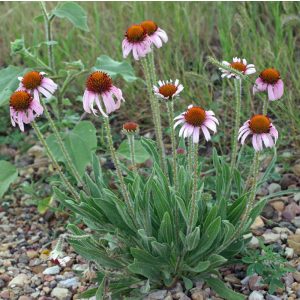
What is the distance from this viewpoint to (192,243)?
81.4 inches

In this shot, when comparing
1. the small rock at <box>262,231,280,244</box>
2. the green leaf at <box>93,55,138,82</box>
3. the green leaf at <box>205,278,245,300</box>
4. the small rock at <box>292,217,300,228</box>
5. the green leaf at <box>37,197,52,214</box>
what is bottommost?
the small rock at <box>292,217,300,228</box>

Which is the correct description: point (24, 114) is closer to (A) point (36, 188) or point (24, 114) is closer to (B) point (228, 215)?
(B) point (228, 215)

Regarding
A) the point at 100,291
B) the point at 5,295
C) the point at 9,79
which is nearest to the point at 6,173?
the point at 9,79

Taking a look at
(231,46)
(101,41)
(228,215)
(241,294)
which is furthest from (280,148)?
(101,41)

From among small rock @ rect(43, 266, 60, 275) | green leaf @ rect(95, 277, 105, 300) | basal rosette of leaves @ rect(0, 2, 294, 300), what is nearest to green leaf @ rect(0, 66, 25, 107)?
basal rosette of leaves @ rect(0, 2, 294, 300)

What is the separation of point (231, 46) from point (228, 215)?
1404mm

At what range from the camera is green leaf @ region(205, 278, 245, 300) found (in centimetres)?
212

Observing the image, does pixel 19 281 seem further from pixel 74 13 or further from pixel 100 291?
pixel 74 13

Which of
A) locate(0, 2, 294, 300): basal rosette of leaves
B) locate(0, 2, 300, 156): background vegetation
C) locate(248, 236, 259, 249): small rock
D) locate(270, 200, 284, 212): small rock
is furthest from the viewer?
locate(0, 2, 300, 156): background vegetation

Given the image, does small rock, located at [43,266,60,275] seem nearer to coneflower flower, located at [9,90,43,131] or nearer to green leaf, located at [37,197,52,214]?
green leaf, located at [37,197,52,214]

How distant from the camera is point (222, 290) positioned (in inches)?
85.0

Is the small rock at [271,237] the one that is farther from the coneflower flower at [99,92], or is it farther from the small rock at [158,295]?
the coneflower flower at [99,92]

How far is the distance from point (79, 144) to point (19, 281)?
0.64m

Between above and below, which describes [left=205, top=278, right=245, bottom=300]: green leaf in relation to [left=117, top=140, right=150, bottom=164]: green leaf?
below
